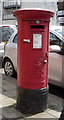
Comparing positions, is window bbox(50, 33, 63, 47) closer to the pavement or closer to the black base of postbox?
the pavement

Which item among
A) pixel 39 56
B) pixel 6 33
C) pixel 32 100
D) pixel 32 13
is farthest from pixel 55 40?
pixel 6 33

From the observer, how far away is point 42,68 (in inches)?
150

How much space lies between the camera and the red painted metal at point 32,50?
360cm

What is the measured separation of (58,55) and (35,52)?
1.21 metres

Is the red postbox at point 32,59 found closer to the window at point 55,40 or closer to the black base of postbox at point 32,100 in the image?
the black base of postbox at point 32,100

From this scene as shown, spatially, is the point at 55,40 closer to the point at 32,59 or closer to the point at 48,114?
the point at 32,59

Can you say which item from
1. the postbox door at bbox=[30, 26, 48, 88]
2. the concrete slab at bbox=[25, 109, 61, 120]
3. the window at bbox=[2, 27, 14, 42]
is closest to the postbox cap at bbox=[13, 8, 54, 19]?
the postbox door at bbox=[30, 26, 48, 88]

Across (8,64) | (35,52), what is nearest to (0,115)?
(35,52)

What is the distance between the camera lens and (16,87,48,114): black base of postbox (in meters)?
3.80

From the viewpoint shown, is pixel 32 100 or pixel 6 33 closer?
pixel 32 100

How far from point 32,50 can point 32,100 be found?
0.88m

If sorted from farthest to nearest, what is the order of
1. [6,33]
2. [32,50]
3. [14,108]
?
1. [6,33]
2. [14,108]
3. [32,50]

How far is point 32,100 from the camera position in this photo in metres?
3.80

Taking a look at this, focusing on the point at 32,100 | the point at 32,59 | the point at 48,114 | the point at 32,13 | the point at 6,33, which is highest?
the point at 32,13
